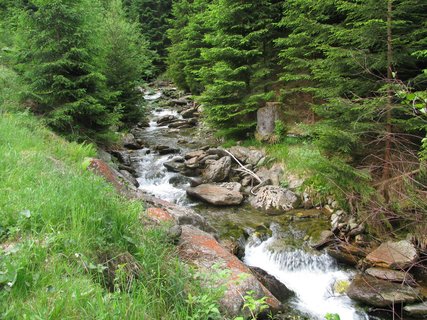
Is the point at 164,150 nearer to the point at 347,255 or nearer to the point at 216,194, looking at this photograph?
the point at 216,194

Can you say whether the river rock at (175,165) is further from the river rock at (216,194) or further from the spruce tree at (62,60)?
the spruce tree at (62,60)

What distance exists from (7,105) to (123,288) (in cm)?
862

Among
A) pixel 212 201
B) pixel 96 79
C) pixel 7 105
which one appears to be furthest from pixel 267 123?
pixel 7 105

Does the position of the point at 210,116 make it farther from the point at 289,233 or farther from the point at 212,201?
the point at 289,233

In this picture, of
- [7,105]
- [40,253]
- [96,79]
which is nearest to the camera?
[40,253]

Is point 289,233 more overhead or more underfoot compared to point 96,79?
more underfoot

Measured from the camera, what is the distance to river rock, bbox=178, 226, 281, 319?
383 cm

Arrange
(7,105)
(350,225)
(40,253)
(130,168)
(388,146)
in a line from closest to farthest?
1. (40,253)
2. (388,146)
3. (350,225)
4. (7,105)
5. (130,168)

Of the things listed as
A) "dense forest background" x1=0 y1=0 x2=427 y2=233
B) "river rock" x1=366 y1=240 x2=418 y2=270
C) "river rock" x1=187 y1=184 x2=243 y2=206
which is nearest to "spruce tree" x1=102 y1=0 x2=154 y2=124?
"dense forest background" x1=0 y1=0 x2=427 y2=233

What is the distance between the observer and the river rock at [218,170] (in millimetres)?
11500

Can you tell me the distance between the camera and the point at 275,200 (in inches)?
377

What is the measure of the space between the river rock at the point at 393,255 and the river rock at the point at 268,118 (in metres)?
6.61

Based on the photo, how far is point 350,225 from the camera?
770 cm

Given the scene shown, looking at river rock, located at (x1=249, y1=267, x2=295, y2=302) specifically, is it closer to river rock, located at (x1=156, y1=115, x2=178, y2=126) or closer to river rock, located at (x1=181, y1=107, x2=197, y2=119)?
river rock, located at (x1=156, y1=115, x2=178, y2=126)
